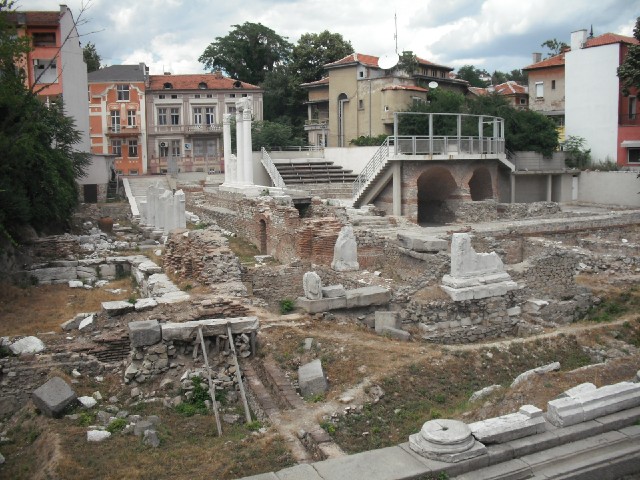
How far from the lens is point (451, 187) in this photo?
92.3 ft

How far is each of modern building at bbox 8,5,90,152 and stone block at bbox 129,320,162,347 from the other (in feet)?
88.4

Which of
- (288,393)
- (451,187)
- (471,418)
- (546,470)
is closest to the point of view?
(546,470)

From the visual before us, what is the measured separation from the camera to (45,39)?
36156 mm

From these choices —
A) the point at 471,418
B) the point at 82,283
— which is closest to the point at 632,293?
the point at 471,418

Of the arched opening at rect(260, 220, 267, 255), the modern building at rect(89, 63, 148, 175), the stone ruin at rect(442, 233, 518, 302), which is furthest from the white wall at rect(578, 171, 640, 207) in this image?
the modern building at rect(89, 63, 148, 175)

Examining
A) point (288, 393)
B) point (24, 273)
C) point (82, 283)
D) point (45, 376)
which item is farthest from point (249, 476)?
point (24, 273)

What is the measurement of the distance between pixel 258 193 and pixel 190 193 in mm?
7615

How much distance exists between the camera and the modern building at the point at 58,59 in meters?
34.8

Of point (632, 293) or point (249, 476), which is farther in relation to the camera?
point (632, 293)

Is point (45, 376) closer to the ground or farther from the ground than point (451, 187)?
closer to the ground

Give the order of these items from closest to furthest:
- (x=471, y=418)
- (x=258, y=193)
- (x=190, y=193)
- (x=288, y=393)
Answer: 1. (x=471, y=418)
2. (x=288, y=393)
3. (x=258, y=193)
4. (x=190, y=193)

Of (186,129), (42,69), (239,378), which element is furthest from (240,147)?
(186,129)

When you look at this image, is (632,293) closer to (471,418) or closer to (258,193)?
(471,418)

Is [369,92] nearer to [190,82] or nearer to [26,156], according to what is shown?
[190,82]
